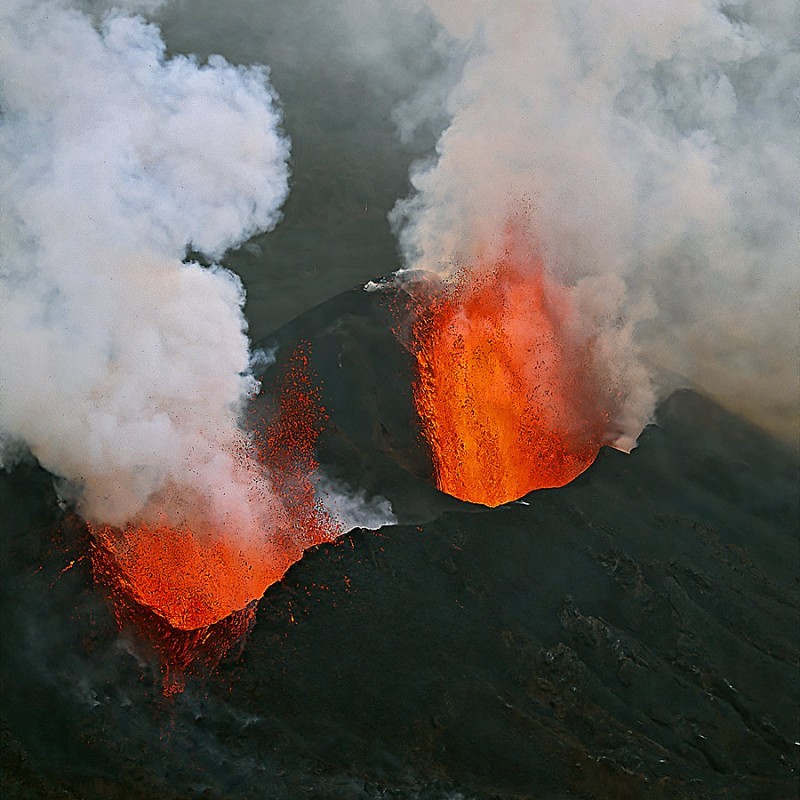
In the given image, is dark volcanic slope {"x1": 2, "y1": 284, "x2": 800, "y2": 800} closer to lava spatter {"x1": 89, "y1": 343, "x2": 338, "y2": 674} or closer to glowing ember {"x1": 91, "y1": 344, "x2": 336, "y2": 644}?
lava spatter {"x1": 89, "y1": 343, "x2": 338, "y2": 674}

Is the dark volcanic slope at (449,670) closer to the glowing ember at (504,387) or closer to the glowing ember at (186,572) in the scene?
the glowing ember at (186,572)

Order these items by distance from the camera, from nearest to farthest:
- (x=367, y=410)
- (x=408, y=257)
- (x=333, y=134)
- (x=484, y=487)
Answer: (x=367, y=410) < (x=484, y=487) < (x=408, y=257) < (x=333, y=134)

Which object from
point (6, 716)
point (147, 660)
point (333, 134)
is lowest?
point (6, 716)

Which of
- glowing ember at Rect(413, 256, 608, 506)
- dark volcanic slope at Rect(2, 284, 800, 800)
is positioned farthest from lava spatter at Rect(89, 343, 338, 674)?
glowing ember at Rect(413, 256, 608, 506)

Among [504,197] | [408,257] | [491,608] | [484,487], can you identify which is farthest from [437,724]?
[408,257]

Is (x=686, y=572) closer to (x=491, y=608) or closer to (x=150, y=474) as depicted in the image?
(x=491, y=608)

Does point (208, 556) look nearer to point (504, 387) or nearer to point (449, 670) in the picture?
point (449, 670)

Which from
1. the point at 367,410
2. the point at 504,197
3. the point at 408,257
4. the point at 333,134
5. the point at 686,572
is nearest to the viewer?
the point at 686,572

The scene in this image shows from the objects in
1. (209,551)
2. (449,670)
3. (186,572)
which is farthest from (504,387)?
(449,670)

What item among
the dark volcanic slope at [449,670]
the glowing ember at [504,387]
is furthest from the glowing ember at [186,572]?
the glowing ember at [504,387]
